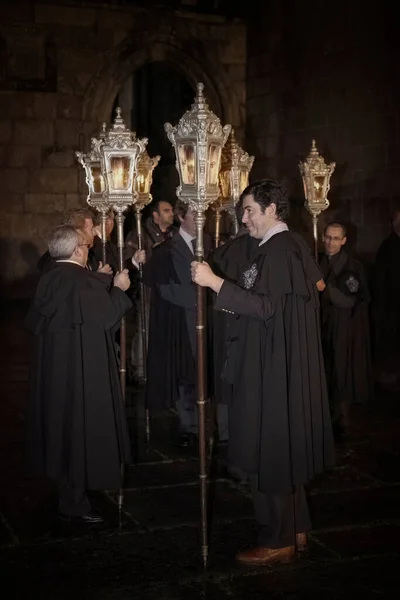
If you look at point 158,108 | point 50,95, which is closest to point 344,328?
point 50,95

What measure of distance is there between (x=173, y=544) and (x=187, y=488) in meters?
0.99

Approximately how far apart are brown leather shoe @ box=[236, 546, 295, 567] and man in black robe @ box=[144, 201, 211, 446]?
2.25m

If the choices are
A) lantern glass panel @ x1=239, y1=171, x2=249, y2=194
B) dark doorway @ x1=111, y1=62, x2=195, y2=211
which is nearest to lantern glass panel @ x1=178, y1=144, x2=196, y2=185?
lantern glass panel @ x1=239, y1=171, x2=249, y2=194

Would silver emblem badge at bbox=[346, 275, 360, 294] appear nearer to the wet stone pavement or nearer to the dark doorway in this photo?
the wet stone pavement

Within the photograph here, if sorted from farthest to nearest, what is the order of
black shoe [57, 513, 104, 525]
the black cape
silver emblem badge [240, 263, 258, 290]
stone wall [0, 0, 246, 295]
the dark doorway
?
the dark doorway → stone wall [0, 0, 246, 295] → the black cape → black shoe [57, 513, 104, 525] → silver emblem badge [240, 263, 258, 290]

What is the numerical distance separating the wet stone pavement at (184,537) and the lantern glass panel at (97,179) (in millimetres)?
1951

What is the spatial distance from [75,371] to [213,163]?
138 centimetres

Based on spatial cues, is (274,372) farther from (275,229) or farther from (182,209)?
(182,209)

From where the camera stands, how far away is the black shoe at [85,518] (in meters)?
5.00

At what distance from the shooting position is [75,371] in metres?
4.86

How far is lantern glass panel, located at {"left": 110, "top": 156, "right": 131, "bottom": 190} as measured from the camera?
5320mm

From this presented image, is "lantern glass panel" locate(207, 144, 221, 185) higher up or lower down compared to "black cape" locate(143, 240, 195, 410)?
higher up

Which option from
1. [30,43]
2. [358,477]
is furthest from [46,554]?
[30,43]

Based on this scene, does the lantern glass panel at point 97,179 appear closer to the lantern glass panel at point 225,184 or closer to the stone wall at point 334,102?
the lantern glass panel at point 225,184
